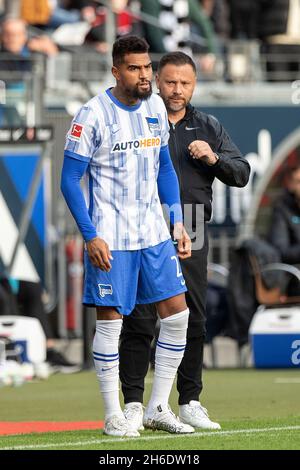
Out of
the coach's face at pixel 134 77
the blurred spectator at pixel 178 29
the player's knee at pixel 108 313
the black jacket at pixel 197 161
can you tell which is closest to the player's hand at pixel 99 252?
the player's knee at pixel 108 313

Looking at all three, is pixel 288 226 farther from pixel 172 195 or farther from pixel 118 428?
pixel 118 428

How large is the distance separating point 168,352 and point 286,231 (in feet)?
24.2

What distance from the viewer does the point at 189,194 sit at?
8.60m

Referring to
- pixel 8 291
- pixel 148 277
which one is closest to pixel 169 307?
pixel 148 277

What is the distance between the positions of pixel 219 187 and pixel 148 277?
32.5ft

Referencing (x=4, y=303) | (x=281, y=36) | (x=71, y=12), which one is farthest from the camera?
(x=281, y=36)

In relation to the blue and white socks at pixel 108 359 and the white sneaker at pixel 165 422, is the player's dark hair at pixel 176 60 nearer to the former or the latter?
the blue and white socks at pixel 108 359

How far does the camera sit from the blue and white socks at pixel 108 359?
25.6ft

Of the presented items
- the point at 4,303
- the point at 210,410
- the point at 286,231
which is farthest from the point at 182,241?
the point at 286,231

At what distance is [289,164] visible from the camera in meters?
17.7

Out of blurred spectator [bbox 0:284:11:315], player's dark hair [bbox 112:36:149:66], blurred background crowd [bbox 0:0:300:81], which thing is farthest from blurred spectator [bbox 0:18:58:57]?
player's dark hair [bbox 112:36:149:66]

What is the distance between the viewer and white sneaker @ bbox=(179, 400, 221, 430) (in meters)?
8.25

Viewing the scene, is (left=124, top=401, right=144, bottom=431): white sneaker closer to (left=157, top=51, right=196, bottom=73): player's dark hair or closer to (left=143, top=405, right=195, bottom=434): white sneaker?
(left=143, top=405, right=195, bottom=434): white sneaker

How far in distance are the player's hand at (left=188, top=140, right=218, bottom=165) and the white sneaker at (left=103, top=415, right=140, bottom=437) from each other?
151cm
